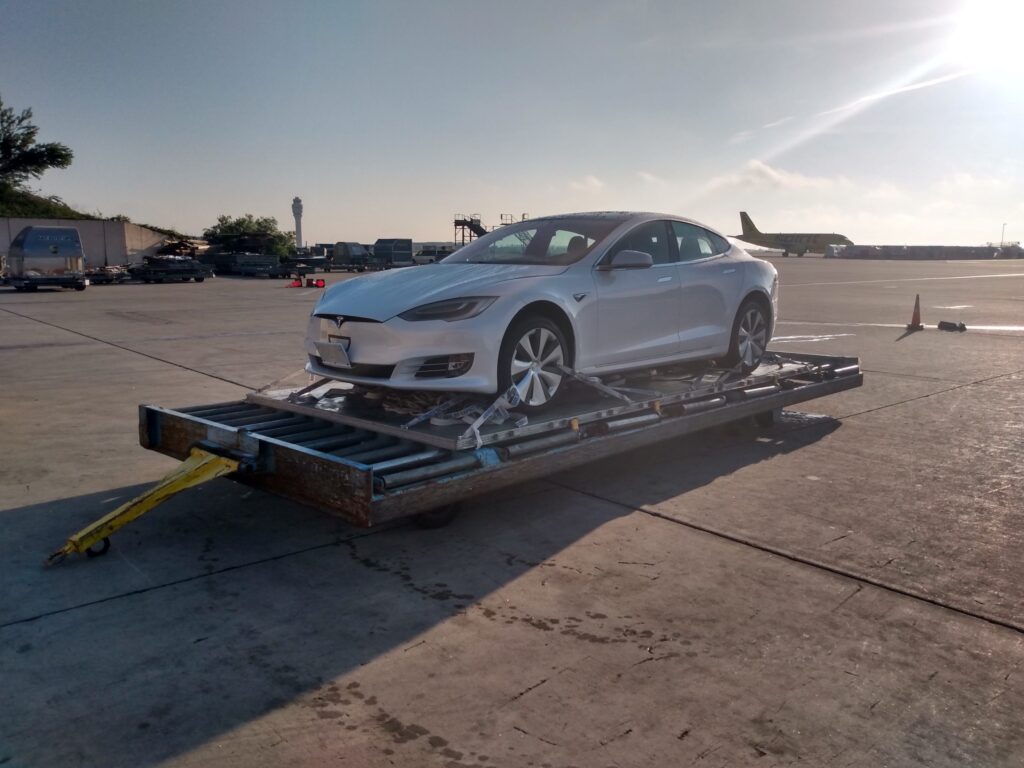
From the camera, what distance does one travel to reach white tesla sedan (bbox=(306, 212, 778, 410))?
209 inches

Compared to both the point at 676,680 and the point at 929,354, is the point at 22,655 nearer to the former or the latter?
the point at 676,680

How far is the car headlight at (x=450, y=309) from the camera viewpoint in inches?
209

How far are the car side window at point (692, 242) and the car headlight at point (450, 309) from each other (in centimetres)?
249

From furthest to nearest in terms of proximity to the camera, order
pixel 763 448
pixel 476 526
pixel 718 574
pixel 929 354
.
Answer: pixel 929 354 → pixel 763 448 → pixel 476 526 → pixel 718 574

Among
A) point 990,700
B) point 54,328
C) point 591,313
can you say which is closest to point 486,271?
point 591,313

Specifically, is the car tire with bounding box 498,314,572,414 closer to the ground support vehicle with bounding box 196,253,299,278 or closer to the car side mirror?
the car side mirror

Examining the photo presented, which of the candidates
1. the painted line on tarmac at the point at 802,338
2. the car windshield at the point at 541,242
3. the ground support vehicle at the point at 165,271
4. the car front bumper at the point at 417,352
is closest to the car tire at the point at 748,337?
the car windshield at the point at 541,242

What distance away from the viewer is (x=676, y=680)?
3389mm

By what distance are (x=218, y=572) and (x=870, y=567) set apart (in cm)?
348

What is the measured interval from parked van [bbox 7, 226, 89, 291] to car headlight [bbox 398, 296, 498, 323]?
2729 cm

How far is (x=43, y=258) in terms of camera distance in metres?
28.0

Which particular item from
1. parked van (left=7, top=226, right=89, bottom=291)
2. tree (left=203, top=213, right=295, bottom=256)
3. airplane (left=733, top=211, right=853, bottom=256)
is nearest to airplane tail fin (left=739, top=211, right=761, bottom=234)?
airplane (left=733, top=211, right=853, bottom=256)

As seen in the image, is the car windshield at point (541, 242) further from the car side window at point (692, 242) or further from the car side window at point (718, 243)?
the car side window at point (718, 243)

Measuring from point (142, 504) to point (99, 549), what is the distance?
39cm
